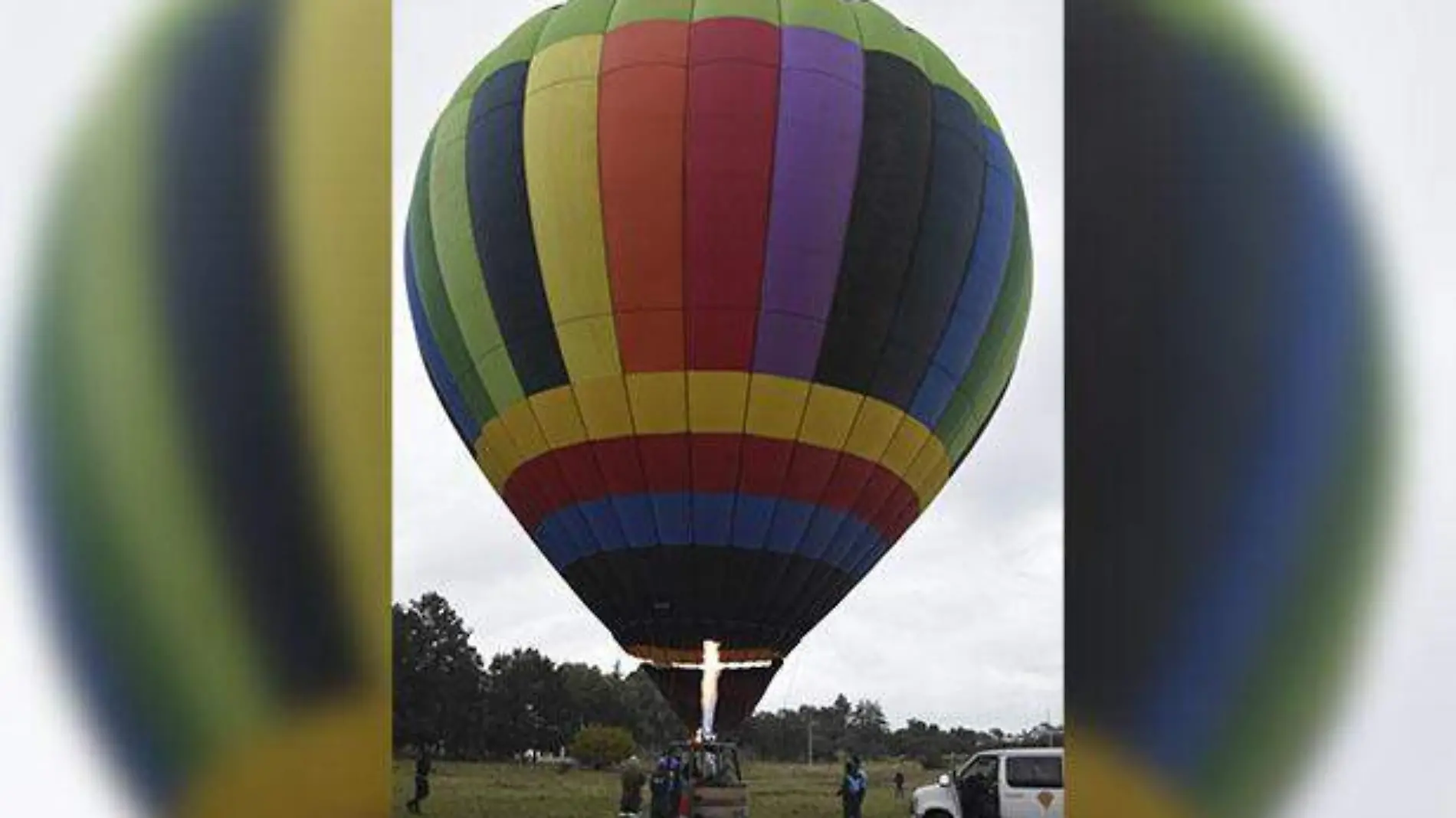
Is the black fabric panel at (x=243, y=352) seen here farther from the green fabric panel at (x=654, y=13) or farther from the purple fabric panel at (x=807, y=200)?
the green fabric panel at (x=654, y=13)

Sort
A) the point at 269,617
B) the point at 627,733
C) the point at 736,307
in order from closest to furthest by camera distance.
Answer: the point at 269,617, the point at 736,307, the point at 627,733

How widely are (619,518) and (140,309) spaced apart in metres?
5.73

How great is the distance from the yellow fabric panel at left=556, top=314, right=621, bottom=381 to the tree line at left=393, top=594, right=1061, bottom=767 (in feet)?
23.1

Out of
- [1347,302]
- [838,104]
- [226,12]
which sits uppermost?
[838,104]

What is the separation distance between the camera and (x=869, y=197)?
27.8 ft

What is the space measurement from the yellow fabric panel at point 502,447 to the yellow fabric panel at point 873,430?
1904mm

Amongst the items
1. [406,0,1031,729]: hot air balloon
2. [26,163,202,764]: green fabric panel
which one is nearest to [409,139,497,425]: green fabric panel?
[406,0,1031,729]: hot air balloon

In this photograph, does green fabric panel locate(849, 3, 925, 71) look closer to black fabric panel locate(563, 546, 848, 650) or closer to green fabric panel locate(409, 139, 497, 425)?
green fabric panel locate(409, 139, 497, 425)

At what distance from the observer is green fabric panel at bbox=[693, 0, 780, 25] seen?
28.2 ft

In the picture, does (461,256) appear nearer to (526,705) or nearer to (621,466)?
(621,466)

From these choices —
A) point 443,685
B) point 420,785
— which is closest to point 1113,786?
point 420,785

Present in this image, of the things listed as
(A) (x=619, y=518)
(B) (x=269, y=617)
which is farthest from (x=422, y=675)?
(B) (x=269, y=617)

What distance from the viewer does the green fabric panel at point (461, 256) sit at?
8914mm

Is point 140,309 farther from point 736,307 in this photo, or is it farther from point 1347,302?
point 736,307
